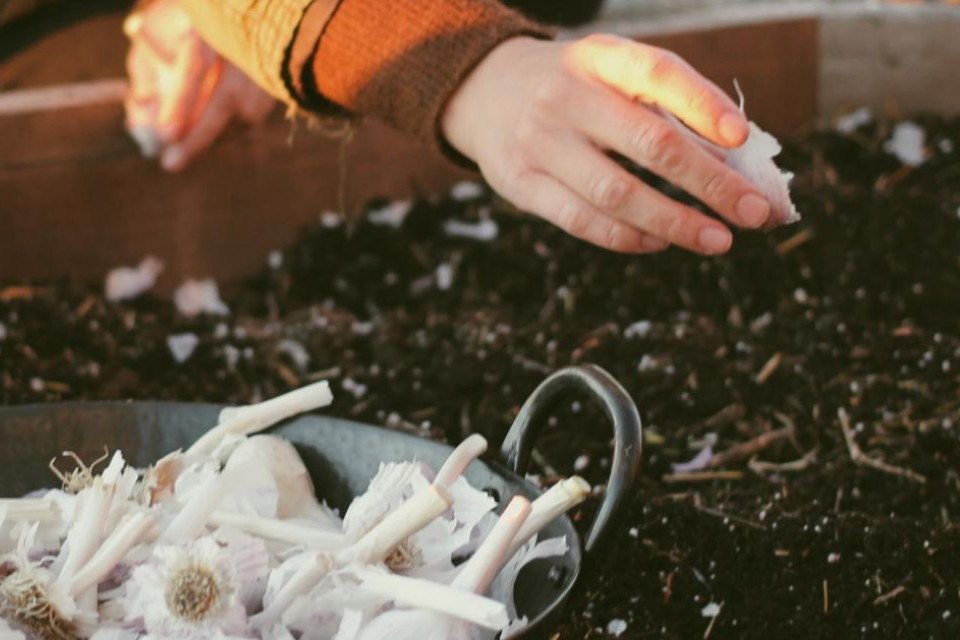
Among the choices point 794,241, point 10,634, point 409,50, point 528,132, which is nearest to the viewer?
point 10,634

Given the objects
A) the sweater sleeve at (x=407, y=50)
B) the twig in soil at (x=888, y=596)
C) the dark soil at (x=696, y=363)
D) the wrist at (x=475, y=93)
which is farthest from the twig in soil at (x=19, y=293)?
the twig in soil at (x=888, y=596)

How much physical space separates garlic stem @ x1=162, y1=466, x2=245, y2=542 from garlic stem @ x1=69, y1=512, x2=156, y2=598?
34 millimetres

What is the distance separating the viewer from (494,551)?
0.82 meters

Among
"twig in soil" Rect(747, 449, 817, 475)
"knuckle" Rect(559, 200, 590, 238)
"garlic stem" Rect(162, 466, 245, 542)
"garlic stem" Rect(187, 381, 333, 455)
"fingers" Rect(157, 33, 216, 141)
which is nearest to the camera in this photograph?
"garlic stem" Rect(162, 466, 245, 542)

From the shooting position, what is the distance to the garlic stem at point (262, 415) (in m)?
1.00

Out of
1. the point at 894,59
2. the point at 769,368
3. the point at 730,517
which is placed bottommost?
the point at 894,59

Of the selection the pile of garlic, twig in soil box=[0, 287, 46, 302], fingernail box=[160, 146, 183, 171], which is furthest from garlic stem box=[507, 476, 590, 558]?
fingernail box=[160, 146, 183, 171]

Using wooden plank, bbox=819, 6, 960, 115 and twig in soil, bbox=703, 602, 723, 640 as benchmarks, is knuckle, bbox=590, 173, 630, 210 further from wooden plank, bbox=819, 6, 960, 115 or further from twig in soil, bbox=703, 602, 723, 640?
wooden plank, bbox=819, 6, 960, 115

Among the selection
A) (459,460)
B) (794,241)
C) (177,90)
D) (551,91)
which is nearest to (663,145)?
(551,91)

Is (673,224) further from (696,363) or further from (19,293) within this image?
(19,293)

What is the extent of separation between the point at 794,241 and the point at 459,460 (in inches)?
46.3

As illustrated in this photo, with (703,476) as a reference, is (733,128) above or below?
above

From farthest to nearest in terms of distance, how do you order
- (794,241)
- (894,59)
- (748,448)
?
(894,59)
(794,241)
(748,448)

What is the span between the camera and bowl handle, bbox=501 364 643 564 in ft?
2.76
